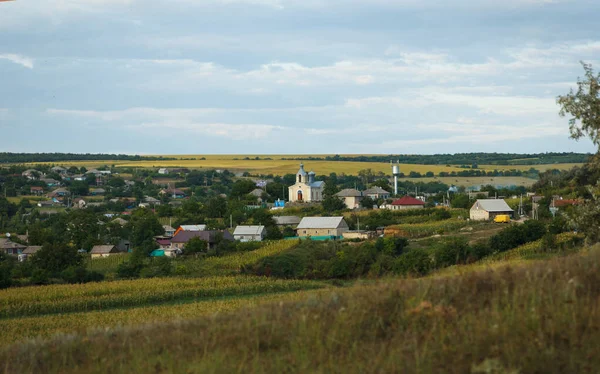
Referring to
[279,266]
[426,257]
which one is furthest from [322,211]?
[426,257]

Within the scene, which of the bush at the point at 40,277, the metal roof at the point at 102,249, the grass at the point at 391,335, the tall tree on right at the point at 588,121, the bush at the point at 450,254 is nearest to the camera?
the grass at the point at 391,335

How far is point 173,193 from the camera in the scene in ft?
441

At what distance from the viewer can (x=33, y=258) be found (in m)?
49.3

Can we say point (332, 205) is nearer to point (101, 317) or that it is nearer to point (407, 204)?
point (407, 204)

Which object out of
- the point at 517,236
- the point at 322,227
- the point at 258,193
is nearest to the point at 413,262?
the point at 517,236

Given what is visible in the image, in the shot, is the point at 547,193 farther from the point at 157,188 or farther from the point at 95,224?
the point at 157,188

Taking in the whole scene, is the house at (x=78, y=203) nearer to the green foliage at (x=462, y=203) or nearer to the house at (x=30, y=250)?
the house at (x=30, y=250)

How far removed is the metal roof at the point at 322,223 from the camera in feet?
215

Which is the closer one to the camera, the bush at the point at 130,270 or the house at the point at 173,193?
the bush at the point at 130,270

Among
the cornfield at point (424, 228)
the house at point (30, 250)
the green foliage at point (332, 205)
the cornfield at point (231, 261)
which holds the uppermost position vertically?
the green foliage at point (332, 205)

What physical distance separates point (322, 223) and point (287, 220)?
27.5 feet

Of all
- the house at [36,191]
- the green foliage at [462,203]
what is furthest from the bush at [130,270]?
the house at [36,191]

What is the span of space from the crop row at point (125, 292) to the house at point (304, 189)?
54.6 metres

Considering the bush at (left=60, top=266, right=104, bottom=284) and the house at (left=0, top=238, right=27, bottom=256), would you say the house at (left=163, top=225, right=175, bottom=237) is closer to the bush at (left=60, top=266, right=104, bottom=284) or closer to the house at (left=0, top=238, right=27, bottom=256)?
the house at (left=0, top=238, right=27, bottom=256)
